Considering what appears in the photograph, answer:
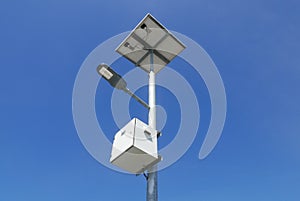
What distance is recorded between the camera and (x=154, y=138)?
2975 mm

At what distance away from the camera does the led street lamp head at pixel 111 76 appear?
3156mm

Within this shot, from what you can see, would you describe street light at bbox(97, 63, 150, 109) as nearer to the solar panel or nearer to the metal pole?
the metal pole

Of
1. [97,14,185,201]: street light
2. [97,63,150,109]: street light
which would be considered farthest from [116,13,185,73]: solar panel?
[97,63,150,109]: street light

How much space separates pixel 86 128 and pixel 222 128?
1323 millimetres

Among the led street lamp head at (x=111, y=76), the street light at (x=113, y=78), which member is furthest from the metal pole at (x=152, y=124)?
the led street lamp head at (x=111, y=76)

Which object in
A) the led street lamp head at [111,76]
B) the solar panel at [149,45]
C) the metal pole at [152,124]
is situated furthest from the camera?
the solar panel at [149,45]

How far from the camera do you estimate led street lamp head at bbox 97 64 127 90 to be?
10.4 feet

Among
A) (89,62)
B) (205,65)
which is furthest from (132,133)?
(205,65)

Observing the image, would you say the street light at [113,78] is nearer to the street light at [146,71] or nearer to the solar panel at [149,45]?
the street light at [146,71]

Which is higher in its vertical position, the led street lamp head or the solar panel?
the solar panel

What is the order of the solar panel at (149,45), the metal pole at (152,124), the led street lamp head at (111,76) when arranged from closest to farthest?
the metal pole at (152,124)
the led street lamp head at (111,76)
the solar panel at (149,45)

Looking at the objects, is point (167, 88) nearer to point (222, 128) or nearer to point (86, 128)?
point (222, 128)

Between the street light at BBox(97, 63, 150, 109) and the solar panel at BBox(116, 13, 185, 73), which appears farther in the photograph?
the solar panel at BBox(116, 13, 185, 73)

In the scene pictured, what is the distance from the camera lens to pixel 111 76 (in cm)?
319
